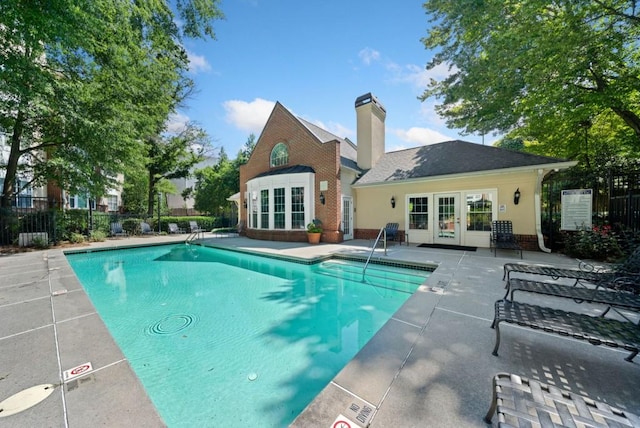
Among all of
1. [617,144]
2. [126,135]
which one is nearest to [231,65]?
[126,135]

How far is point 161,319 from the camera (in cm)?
443

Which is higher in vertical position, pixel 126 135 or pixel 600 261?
pixel 126 135

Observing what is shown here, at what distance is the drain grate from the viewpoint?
397cm

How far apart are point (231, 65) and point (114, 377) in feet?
38.7

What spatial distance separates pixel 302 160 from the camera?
42.7ft

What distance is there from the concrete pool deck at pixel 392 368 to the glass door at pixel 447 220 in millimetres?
6788

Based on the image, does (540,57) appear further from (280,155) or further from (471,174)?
(280,155)

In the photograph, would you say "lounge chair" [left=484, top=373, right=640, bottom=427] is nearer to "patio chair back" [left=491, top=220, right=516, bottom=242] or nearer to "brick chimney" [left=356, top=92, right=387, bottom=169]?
"patio chair back" [left=491, top=220, right=516, bottom=242]

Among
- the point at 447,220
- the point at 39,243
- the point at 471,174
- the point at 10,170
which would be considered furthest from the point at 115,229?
the point at 471,174

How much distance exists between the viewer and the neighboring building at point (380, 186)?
9336 millimetres

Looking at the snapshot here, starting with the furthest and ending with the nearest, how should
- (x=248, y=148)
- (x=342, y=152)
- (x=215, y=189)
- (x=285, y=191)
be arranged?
(x=248, y=148)
(x=215, y=189)
(x=342, y=152)
(x=285, y=191)

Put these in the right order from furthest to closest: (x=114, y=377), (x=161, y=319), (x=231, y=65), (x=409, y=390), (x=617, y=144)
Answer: (x=617, y=144) → (x=231, y=65) → (x=161, y=319) → (x=114, y=377) → (x=409, y=390)

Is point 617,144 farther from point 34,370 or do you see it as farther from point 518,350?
point 34,370

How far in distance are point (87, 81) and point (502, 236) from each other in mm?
18955
